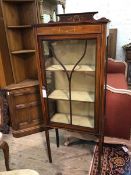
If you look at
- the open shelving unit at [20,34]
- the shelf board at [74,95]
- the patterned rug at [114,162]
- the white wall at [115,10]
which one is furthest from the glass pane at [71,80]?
the white wall at [115,10]

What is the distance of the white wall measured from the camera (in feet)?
12.1

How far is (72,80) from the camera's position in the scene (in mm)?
1697

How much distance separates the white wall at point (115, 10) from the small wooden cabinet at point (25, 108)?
2.35m

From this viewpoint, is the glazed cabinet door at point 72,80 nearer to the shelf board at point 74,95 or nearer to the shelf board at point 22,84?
the shelf board at point 74,95

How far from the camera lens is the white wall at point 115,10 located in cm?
368

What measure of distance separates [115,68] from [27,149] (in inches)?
72.4

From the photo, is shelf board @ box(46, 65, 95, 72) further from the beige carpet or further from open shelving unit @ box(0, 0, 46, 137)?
the beige carpet

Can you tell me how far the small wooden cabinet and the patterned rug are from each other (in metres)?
0.91

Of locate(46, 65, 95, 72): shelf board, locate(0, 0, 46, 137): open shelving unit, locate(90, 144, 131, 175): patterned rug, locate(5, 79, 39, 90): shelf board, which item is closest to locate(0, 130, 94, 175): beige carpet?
locate(90, 144, 131, 175): patterned rug

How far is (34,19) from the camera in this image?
7.45 feet

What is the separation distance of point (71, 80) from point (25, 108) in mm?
935

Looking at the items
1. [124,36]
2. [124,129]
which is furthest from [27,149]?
[124,36]

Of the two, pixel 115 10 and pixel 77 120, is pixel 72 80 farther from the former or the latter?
pixel 115 10

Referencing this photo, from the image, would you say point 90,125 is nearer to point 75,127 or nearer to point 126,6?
point 75,127
